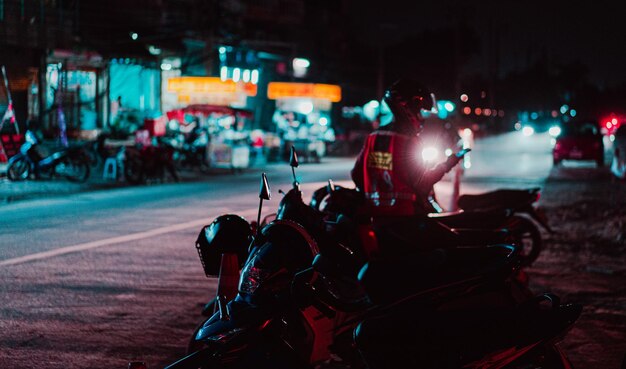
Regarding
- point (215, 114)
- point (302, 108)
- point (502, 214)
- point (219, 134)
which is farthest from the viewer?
point (302, 108)

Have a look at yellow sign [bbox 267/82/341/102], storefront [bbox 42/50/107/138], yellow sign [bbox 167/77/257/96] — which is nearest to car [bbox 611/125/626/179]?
storefront [bbox 42/50/107/138]

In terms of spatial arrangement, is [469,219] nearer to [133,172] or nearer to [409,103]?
[409,103]

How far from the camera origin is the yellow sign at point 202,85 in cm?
3341

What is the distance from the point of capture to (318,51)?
206ft

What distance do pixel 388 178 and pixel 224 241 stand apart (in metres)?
1.78

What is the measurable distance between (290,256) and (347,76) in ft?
201

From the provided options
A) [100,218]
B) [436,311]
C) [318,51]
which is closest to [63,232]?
[100,218]

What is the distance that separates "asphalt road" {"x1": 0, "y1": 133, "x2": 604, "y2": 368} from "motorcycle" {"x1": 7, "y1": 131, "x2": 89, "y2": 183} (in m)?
4.00

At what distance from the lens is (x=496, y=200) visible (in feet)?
30.2

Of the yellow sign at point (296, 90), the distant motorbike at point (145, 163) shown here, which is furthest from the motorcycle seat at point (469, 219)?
the yellow sign at point (296, 90)

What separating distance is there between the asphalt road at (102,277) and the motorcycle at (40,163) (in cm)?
400

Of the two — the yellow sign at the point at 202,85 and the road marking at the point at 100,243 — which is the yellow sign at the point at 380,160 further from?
the yellow sign at the point at 202,85

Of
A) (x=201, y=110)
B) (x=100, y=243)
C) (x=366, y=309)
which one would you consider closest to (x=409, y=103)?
(x=366, y=309)

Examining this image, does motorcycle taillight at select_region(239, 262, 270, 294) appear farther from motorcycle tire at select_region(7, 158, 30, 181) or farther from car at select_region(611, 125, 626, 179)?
motorcycle tire at select_region(7, 158, 30, 181)
